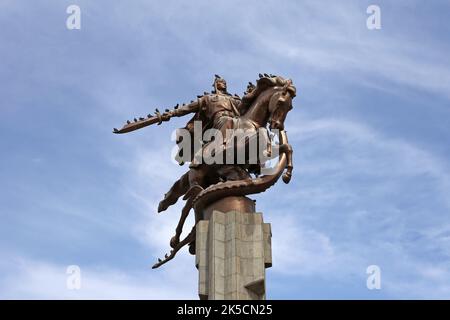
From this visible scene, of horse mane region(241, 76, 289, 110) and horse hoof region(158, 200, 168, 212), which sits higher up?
horse mane region(241, 76, 289, 110)

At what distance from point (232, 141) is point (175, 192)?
2852 mm

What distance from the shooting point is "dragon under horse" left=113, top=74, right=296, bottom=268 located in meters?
22.1

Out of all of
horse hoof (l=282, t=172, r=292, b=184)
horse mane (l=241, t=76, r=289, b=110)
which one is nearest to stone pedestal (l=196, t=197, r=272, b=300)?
horse hoof (l=282, t=172, r=292, b=184)

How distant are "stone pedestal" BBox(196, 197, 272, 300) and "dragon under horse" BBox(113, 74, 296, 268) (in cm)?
68

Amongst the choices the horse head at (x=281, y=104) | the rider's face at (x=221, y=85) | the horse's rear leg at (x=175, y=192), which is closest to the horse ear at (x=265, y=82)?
the horse head at (x=281, y=104)

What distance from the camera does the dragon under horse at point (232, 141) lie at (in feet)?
72.4

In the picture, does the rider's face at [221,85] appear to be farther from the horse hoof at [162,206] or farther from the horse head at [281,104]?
the horse hoof at [162,206]

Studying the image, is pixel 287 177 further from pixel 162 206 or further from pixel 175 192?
pixel 162 206

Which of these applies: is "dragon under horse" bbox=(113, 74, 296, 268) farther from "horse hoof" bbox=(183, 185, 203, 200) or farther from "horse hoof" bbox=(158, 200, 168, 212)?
"horse hoof" bbox=(158, 200, 168, 212)

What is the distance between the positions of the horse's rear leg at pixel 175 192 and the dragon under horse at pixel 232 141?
0.03m

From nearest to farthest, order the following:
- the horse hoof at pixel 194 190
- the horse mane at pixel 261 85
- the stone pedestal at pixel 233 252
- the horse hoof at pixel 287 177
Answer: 1. the stone pedestal at pixel 233 252
2. the horse hoof at pixel 287 177
3. the horse hoof at pixel 194 190
4. the horse mane at pixel 261 85

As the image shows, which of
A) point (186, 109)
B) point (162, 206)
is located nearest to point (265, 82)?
point (186, 109)
